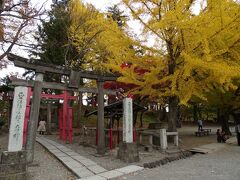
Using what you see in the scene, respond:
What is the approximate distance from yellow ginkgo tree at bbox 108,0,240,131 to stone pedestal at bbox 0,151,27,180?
697 cm

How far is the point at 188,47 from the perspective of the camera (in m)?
11.8

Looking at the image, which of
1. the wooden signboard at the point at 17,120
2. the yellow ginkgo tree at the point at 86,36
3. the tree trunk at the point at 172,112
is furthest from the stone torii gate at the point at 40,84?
the yellow ginkgo tree at the point at 86,36

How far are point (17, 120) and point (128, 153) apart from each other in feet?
13.2

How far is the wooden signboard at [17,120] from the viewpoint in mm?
6897

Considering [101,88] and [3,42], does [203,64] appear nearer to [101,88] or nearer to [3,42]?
[101,88]

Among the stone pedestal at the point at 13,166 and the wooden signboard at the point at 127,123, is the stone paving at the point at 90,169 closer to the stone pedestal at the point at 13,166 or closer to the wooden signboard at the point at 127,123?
the wooden signboard at the point at 127,123

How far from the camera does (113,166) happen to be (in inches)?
350

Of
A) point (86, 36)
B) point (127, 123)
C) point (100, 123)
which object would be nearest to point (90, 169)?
point (127, 123)

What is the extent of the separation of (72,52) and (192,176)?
56.4 feet

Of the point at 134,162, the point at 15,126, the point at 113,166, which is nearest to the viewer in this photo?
the point at 15,126

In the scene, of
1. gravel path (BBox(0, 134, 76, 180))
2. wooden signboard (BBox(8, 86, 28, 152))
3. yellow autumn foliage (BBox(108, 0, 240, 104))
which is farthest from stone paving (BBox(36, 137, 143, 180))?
yellow autumn foliage (BBox(108, 0, 240, 104))

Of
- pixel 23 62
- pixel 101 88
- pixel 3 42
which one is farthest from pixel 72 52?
pixel 23 62

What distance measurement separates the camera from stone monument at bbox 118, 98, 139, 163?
31.4 ft

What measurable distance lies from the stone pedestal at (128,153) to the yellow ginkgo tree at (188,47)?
3.28 m
